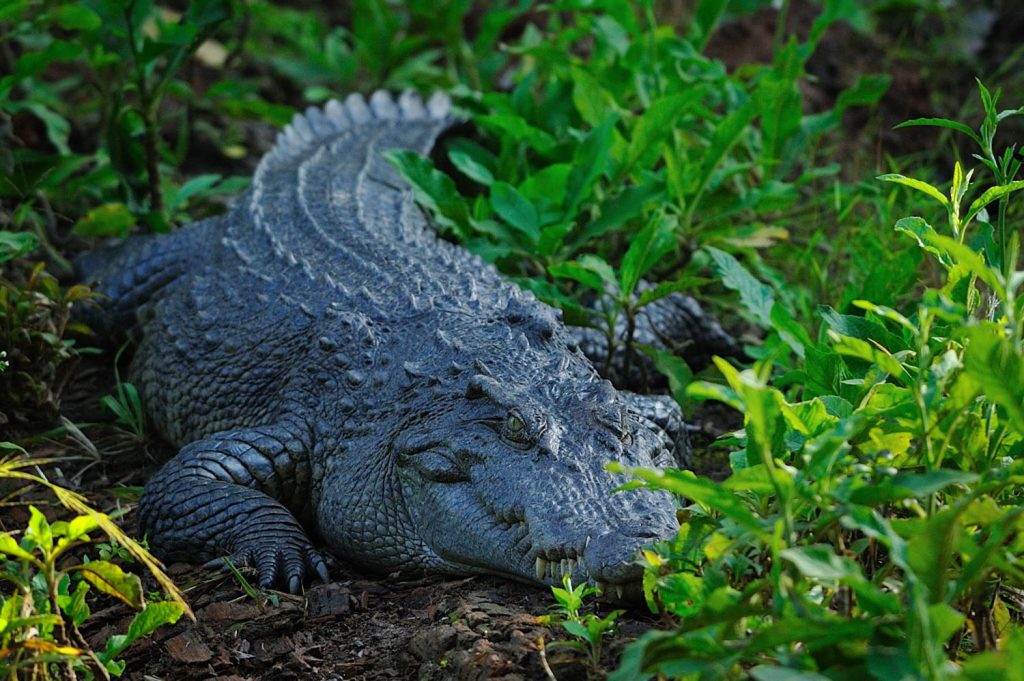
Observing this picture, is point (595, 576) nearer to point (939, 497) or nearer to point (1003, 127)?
point (939, 497)

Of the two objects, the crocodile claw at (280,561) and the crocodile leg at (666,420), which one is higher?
the crocodile leg at (666,420)

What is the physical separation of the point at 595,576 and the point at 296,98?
6.80 m

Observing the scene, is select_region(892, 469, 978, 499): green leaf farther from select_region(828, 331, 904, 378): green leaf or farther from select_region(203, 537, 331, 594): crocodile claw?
select_region(203, 537, 331, 594): crocodile claw

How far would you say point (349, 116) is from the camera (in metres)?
6.79

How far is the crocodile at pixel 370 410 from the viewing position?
3086mm

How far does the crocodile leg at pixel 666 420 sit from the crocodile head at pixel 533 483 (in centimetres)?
12

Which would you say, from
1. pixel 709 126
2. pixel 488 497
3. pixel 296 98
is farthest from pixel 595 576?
pixel 296 98

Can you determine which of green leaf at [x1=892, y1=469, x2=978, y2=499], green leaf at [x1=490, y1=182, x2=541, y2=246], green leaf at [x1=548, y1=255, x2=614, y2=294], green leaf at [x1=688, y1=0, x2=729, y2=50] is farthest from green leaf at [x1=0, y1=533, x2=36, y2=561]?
green leaf at [x1=688, y1=0, x2=729, y2=50]

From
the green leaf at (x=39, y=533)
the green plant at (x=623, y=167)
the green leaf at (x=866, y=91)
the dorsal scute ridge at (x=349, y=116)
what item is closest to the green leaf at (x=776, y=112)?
the green plant at (x=623, y=167)

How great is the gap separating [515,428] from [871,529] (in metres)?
1.39

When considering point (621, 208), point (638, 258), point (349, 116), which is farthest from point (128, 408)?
point (349, 116)

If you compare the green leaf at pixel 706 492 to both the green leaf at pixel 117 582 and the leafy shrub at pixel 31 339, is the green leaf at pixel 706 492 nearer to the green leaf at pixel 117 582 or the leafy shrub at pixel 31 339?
the green leaf at pixel 117 582

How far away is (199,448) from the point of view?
3.88m

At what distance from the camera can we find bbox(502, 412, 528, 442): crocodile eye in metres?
3.18
